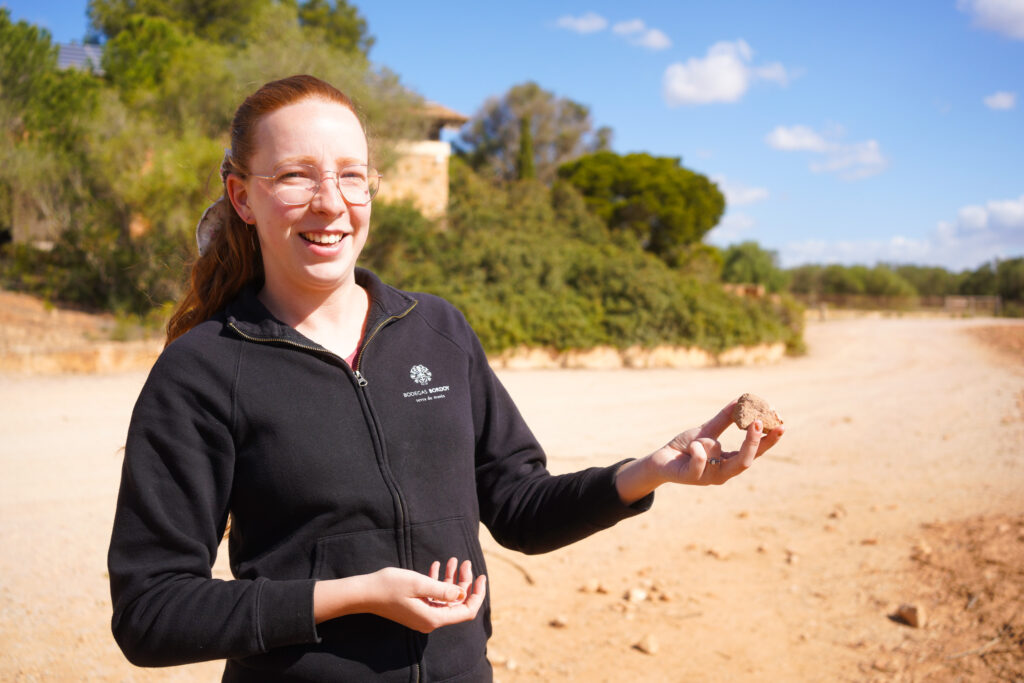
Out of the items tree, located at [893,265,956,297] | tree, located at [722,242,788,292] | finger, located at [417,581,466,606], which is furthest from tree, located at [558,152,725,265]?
tree, located at [893,265,956,297]

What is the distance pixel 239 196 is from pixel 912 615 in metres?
4.12

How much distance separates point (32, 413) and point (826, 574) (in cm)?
753

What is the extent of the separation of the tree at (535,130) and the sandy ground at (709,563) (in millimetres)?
30905

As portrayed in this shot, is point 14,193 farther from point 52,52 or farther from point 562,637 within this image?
point 562,637

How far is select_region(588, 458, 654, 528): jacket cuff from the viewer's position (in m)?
1.83

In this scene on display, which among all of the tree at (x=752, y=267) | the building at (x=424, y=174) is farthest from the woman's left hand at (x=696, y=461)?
the tree at (x=752, y=267)

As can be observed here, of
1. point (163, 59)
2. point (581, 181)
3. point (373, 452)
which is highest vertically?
point (163, 59)

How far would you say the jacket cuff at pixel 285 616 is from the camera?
1.42m

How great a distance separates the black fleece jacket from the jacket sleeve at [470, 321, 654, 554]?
1 cm

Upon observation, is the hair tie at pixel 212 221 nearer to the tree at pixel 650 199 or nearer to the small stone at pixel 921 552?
the small stone at pixel 921 552

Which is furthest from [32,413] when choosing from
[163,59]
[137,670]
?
[163,59]

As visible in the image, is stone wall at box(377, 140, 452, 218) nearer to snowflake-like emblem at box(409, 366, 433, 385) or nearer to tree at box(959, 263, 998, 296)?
snowflake-like emblem at box(409, 366, 433, 385)

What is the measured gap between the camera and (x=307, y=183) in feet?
5.51

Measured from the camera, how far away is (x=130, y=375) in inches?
403
